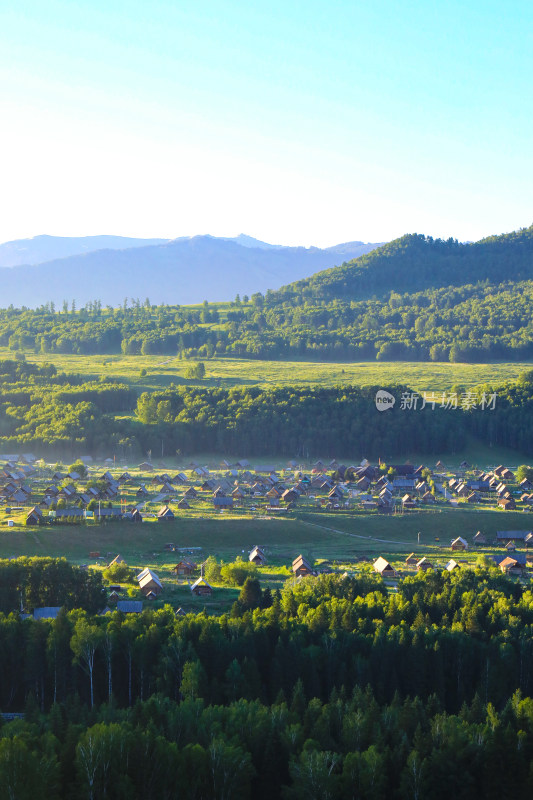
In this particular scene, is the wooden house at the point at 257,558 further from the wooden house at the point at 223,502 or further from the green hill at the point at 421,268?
the green hill at the point at 421,268

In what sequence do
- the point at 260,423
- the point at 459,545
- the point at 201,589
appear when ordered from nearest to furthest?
the point at 201,589, the point at 459,545, the point at 260,423

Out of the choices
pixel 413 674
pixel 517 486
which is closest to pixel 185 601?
pixel 413 674

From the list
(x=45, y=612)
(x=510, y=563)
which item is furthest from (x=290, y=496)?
(x=45, y=612)

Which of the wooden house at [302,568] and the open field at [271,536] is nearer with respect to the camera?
the wooden house at [302,568]

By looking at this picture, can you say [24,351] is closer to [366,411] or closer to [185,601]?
[366,411]

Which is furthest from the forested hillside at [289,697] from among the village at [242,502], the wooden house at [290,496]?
the wooden house at [290,496]

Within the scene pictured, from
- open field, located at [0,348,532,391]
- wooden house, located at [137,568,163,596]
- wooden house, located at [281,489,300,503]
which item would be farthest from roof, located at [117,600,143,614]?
open field, located at [0,348,532,391]

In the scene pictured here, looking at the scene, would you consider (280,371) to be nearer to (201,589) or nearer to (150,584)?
(201,589)

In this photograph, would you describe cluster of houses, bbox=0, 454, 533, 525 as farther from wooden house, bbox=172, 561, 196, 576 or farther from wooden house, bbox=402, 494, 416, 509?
wooden house, bbox=172, 561, 196, 576

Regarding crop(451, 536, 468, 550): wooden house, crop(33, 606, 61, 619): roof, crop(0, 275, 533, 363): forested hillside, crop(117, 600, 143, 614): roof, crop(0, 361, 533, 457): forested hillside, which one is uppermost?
crop(0, 275, 533, 363): forested hillside

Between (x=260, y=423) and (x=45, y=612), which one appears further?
(x=260, y=423)

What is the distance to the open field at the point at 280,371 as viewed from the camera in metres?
95.5

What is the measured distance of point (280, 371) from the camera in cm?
10525

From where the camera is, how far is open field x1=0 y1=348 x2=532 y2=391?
95.5 metres
